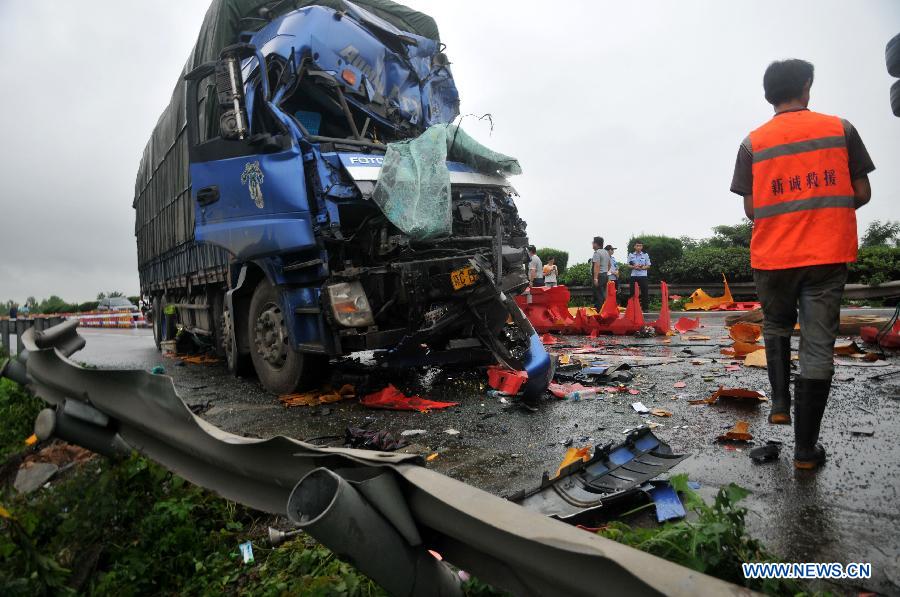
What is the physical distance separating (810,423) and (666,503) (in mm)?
970

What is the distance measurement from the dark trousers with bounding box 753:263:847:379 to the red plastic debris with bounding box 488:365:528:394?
2.16m

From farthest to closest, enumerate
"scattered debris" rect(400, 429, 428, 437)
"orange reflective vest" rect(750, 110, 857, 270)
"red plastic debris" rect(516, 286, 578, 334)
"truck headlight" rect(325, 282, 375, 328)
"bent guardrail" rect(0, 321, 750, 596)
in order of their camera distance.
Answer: "red plastic debris" rect(516, 286, 578, 334)
"truck headlight" rect(325, 282, 375, 328)
"scattered debris" rect(400, 429, 428, 437)
"orange reflective vest" rect(750, 110, 857, 270)
"bent guardrail" rect(0, 321, 750, 596)

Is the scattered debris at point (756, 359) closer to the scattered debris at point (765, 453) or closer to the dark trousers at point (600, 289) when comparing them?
the scattered debris at point (765, 453)

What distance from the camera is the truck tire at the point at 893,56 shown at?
6.43ft

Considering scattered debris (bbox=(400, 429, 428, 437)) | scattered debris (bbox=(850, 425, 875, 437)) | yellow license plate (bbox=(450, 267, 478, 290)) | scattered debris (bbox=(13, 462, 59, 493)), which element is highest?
yellow license plate (bbox=(450, 267, 478, 290))

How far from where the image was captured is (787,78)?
291 cm

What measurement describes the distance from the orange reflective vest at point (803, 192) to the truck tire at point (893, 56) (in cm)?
78

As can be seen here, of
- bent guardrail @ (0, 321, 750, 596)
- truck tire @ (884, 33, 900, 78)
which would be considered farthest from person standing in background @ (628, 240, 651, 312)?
bent guardrail @ (0, 321, 750, 596)

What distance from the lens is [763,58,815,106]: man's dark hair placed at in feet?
9.49

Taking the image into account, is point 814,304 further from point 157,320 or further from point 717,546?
point 157,320

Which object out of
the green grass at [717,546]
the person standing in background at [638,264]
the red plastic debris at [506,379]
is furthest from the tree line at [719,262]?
the green grass at [717,546]

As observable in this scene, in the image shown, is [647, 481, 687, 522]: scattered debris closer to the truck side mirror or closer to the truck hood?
the truck hood

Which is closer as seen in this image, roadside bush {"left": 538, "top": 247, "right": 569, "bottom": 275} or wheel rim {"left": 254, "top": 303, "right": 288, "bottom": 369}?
wheel rim {"left": 254, "top": 303, "right": 288, "bottom": 369}

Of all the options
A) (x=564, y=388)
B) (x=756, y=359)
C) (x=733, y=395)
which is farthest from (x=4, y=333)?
(x=756, y=359)
